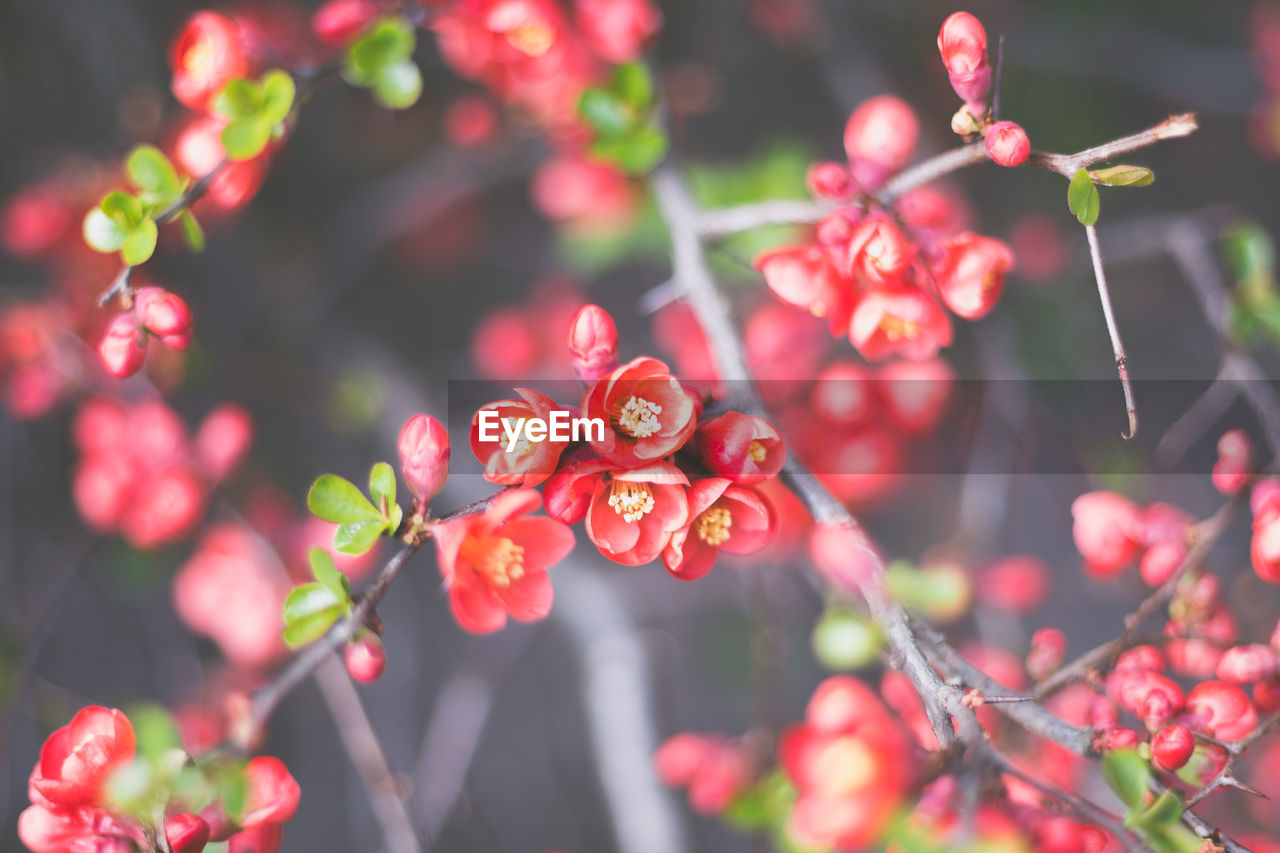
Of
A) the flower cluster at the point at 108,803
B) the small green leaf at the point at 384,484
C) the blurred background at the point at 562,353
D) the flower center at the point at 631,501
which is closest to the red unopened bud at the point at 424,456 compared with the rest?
the small green leaf at the point at 384,484

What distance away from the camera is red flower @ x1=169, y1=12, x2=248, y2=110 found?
71cm

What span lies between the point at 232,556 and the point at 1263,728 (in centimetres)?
116

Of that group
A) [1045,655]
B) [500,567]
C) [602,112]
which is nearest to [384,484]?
[500,567]

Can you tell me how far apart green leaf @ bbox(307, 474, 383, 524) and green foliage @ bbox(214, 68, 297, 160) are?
292mm

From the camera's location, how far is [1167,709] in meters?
0.57

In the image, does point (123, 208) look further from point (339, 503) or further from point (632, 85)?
point (632, 85)

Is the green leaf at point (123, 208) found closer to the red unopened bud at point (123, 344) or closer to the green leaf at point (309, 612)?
the red unopened bud at point (123, 344)

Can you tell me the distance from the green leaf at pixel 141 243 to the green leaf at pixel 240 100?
4.5 inches

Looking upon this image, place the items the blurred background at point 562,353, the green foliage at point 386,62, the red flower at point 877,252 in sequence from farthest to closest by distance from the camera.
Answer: the blurred background at point 562,353, the green foliage at point 386,62, the red flower at point 877,252

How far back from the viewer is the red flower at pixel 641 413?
1.63ft

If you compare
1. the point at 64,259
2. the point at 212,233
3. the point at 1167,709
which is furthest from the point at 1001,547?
the point at 64,259

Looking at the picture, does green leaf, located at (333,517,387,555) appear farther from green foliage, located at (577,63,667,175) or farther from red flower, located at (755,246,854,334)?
green foliage, located at (577,63,667,175)

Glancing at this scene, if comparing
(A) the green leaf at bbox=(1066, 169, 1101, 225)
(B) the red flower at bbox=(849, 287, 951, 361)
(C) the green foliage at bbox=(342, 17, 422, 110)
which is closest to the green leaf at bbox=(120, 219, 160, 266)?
(C) the green foliage at bbox=(342, 17, 422, 110)

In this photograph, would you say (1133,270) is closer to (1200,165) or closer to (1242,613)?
(1200,165)
